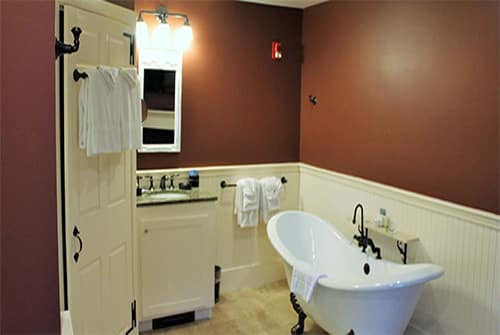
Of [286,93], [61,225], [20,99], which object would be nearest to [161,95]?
[286,93]

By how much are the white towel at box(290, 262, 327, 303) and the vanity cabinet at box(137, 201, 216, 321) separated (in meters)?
0.87

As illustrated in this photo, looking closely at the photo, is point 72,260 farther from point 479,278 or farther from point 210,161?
point 479,278

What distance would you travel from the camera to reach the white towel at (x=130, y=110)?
2.56 m

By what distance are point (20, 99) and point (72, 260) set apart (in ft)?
5.82

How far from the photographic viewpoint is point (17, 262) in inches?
30.2

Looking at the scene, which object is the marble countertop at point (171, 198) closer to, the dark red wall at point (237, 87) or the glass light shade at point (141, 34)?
the dark red wall at point (237, 87)

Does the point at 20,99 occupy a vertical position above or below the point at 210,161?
above

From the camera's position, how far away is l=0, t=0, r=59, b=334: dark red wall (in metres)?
0.72

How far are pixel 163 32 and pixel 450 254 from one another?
2622 mm

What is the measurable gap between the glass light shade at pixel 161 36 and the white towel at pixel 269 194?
56.2 inches

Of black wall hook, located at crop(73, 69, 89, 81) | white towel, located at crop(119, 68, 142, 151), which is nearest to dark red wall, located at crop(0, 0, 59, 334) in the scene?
black wall hook, located at crop(73, 69, 89, 81)

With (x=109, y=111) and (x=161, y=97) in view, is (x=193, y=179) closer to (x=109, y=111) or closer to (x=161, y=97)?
(x=161, y=97)

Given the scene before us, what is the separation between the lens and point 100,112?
2.41 metres

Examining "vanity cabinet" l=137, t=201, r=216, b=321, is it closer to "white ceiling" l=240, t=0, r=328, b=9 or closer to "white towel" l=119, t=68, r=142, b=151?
"white towel" l=119, t=68, r=142, b=151
